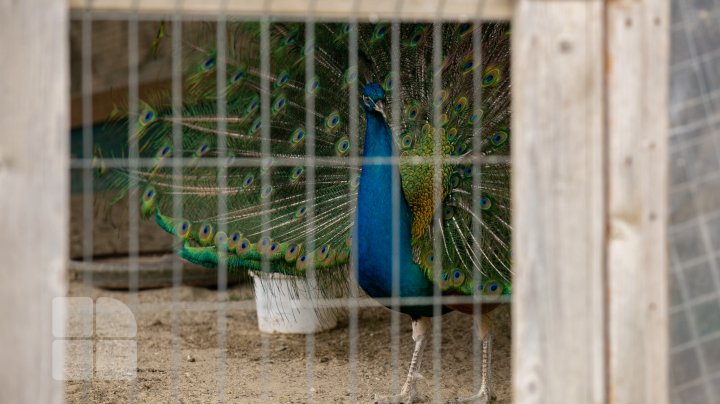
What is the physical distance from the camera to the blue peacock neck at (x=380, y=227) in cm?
450

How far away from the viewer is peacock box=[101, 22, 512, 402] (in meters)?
5.02

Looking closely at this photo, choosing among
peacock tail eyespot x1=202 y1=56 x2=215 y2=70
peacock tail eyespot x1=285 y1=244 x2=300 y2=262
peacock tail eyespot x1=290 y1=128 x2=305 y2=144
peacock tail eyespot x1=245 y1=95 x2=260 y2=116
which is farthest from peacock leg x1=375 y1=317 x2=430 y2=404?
peacock tail eyespot x1=202 y1=56 x2=215 y2=70

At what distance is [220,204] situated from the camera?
5.35m

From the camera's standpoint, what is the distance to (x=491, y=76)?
513cm

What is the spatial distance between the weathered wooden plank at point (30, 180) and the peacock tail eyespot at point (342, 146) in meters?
3.50

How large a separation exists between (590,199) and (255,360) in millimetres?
3884

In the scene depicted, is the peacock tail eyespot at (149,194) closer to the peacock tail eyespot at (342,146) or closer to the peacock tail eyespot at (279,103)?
the peacock tail eyespot at (279,103)

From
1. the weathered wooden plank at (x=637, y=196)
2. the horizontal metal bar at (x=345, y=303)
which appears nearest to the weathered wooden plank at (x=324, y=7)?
the weathered wooden plank at (x=637, y=196)

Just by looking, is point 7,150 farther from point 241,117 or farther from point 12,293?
point 241,117

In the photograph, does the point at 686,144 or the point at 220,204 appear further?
the point at 220,204

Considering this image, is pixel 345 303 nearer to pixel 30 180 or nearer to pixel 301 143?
pixel 30 180

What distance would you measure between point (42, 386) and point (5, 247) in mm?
313

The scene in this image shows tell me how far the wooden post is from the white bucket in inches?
147

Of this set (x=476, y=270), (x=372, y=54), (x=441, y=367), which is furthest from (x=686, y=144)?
(x=441, y=367)
